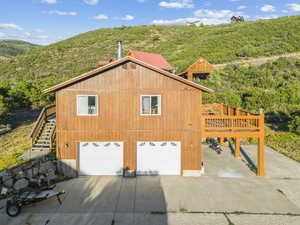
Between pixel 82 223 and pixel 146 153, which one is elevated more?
pixel 146 153

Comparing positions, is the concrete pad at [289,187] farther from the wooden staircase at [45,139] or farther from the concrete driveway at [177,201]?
the wooden staircase at [45,139]

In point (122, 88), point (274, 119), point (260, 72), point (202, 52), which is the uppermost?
point (202, 52)

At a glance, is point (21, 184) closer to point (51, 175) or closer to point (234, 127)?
point (51, 175)

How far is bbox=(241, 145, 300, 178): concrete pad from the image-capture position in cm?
1254

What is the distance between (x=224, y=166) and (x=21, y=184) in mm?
11348

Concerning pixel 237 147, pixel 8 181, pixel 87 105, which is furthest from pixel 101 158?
pixel 237 147

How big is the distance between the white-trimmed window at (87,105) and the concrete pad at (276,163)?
10.6 m

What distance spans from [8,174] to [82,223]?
16.8 ft

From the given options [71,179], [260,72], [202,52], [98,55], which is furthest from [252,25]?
[71,179]

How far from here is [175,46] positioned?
Answer: 2167 inches

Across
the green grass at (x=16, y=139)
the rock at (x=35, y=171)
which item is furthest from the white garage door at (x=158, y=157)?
the green grass at (x=16, y=139)

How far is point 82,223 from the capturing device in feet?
26.6

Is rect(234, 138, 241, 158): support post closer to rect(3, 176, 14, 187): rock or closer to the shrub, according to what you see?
the shrub

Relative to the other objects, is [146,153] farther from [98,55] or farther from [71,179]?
[98,55]
